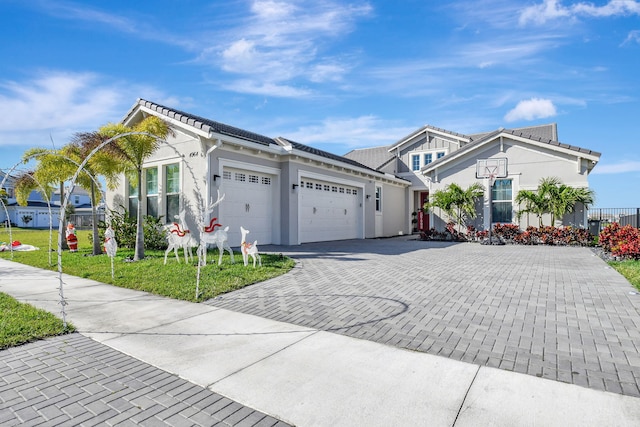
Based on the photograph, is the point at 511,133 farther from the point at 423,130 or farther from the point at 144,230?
the point at 144,230

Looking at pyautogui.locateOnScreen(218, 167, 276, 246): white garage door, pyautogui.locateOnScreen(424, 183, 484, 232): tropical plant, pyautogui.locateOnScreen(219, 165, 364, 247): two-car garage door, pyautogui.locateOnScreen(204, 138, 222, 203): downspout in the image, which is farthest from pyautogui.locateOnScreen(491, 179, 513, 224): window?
pyautogui.locateOnScreen(204, 138, 222, 203): downspout

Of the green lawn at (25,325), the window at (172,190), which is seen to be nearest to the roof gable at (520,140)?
the window at (172,190)

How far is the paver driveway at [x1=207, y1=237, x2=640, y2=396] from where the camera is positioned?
10.9 ft

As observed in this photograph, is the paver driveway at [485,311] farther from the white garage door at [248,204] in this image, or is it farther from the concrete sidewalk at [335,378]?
the white garage door at [248,204]

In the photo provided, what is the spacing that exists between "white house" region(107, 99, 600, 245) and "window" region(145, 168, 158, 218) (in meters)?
0.04

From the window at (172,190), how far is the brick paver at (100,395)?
8.93 meters

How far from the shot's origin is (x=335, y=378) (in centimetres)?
296

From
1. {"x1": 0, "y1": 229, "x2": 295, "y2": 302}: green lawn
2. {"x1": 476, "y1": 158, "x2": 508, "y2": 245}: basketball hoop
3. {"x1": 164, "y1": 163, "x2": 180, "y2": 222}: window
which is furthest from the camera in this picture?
{"x1": 476, "y1": 158, "x2": 508, "y2": 245}: basketball hoop

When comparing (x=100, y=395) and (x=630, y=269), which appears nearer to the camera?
(x=100, y=395)

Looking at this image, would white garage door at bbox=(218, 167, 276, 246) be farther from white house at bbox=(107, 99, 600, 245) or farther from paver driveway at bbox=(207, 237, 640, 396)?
paver driveway at bbox=(207, 237, 640, 396)

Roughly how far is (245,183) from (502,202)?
11.9 meters

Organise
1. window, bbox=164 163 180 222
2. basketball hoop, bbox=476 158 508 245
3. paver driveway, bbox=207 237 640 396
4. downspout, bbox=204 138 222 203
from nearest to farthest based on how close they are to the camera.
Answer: paver driveway, bbox=207 237 640 396 < downspout, bbox=204 138 222 203 < window, bbox=164 163 180 222 < basketball hoop, bbox=476 158 508 245

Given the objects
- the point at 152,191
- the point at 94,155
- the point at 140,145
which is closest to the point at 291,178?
the point at 152,191

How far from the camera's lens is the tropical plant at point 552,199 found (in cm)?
1427
